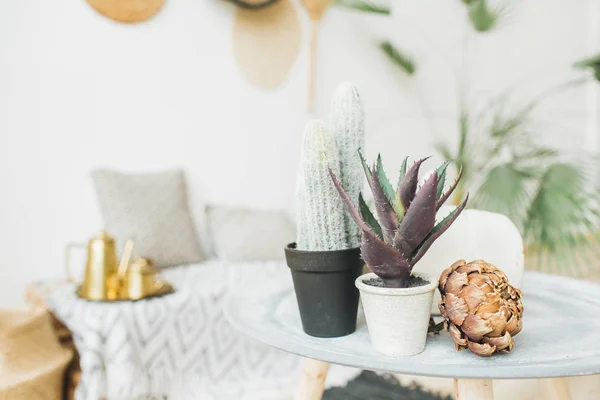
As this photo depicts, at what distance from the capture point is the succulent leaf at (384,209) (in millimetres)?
662

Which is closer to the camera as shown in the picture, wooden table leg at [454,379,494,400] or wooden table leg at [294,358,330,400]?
wooden table leg at [454,379,494,400]

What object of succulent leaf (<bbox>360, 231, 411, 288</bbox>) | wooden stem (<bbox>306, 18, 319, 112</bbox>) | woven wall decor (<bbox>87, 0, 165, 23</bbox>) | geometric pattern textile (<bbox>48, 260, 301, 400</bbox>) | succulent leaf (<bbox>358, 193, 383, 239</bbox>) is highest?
woven wall decor (<bbox>87, 0, 165, 23</bbox>)

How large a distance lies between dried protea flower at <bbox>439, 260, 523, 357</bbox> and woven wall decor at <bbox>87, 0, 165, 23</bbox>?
183 cm

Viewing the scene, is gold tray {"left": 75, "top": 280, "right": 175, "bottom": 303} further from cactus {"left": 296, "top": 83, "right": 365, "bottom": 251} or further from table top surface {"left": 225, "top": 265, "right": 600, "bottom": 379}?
cactus {"left": 296, "top": 83, "right": 365, "bottom": 251}

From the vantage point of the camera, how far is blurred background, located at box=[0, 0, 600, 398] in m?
1.87

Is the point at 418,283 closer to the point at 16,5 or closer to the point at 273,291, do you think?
the point at 273,291

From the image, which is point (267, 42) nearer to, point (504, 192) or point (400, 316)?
point (504, 192)

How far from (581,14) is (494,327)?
A: 412 cm

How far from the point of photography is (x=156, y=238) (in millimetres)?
1985

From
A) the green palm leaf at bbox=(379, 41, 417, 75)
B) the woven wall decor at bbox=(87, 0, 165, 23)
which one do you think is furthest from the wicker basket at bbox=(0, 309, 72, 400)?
the green palm leaf at bbox=(379, 41, 417, 75)

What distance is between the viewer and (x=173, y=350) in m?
1.56

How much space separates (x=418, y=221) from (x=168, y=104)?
5.80 ft

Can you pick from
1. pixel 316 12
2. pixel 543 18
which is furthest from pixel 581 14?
pixel 316 12

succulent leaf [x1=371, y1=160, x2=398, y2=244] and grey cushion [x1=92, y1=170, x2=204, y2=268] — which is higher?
succulent leaf [x1=371, y1=160, x2=398, y2=244]
